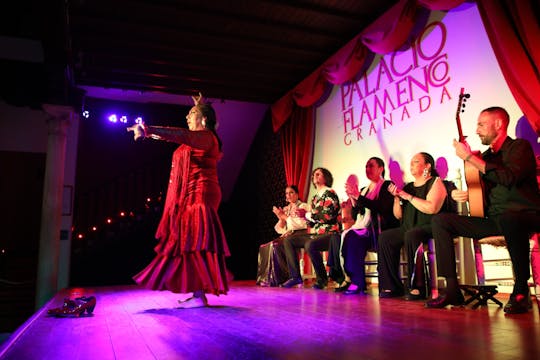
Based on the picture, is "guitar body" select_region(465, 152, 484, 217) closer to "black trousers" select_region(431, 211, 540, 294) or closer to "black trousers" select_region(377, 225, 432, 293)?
"black trousers" select_region(431, 211, 540, 294)

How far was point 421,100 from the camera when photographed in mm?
4332

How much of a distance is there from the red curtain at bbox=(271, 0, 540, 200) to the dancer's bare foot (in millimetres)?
2612

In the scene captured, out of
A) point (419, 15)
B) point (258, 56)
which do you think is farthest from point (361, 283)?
point (258, 56)

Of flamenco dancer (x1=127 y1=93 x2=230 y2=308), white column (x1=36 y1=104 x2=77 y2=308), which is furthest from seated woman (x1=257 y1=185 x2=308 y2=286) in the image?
white column (x1=36 y1=104 x2=77 y2=308)

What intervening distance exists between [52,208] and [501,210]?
5.82 meters

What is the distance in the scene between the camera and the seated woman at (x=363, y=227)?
3.92 m

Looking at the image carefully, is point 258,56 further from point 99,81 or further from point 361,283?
point 361,283

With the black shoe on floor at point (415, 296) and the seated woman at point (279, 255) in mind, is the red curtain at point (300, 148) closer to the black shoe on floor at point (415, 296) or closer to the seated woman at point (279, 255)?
the seated woman at point (279, 255)

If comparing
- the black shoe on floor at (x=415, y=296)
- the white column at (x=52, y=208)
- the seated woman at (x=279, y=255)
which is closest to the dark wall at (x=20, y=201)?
the white column at (x=52, y=208)

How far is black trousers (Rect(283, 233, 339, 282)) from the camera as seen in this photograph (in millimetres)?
4535

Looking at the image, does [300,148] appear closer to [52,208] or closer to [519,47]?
[519,47]

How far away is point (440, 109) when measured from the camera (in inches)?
161

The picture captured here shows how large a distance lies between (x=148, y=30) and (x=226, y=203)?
4.63 meters

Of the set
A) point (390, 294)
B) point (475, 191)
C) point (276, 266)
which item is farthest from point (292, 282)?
point (475, 191)
